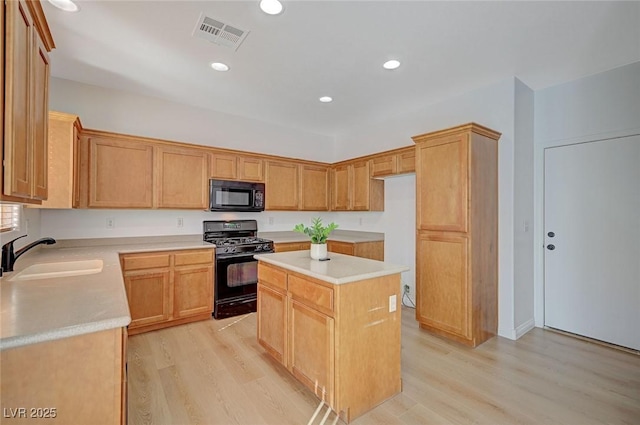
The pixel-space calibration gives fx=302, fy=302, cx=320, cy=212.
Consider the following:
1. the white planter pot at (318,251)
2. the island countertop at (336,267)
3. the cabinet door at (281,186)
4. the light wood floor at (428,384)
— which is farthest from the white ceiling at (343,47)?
the light wood floor at (428,384)

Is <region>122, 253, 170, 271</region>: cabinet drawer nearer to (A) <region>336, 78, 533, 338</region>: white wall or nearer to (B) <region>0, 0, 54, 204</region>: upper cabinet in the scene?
(B) <region>0, 0, 54, 204</region>: upper cabinet

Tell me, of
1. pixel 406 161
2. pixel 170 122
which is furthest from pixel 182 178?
pixel 406 161

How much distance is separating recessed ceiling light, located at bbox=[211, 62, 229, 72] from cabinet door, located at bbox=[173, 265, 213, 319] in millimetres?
2215

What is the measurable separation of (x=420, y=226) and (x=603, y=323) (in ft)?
6.69

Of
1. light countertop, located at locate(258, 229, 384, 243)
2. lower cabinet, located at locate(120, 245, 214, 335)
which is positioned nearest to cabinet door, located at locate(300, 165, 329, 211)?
light countertop, located at locate(258, 229, 384, 243)

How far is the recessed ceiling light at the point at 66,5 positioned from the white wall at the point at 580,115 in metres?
4.48

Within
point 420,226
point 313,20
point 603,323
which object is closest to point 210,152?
point 313,20

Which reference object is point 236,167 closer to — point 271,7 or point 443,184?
point 271,7

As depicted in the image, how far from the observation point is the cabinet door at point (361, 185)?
4.62m

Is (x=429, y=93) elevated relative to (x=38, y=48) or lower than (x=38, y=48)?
elevated

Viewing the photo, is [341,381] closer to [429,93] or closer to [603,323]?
[603,323]

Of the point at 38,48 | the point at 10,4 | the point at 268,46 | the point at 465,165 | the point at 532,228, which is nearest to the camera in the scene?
the point at 10,4

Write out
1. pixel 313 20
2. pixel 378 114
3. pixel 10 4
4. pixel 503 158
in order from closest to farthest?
pixel 10 4 < pixel 313 20 < pixel 503 158 < pixel 378 114

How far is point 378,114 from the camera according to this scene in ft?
14.7
